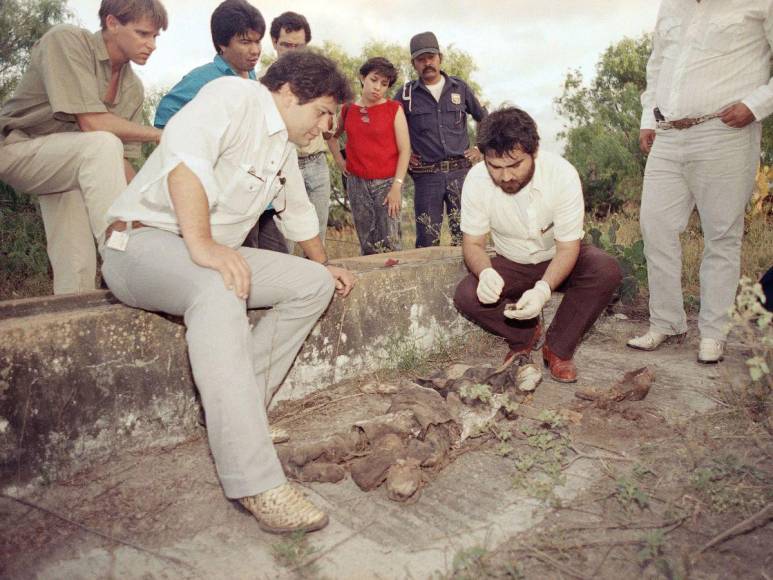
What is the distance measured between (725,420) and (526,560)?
4.73ft

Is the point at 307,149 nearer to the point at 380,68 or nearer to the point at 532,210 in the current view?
the point at 380,68

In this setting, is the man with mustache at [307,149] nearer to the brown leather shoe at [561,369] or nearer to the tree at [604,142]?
the brown leather shoe at [561,369]

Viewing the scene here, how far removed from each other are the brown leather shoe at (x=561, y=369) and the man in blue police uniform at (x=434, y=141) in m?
1.80

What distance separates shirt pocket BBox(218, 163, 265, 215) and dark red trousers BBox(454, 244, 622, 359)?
4.91 ft

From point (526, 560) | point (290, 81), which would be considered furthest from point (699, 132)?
point (526, 560)

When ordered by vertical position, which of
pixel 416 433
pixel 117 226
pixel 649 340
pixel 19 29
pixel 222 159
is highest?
pixel 19 29

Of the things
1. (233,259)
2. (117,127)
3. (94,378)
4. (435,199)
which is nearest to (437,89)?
(435,199)

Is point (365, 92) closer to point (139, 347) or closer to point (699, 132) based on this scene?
point (699, 132)

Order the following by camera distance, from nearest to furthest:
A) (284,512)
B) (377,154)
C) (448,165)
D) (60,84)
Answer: (284,512)
(60,84)
(377,154)
(448,165)

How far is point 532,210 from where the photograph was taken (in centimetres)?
361

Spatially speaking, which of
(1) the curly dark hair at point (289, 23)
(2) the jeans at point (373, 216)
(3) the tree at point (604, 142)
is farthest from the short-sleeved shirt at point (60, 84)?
(3) the tree at point (604, 142)

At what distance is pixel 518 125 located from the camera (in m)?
3.36

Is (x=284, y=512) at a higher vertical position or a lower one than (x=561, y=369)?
higher

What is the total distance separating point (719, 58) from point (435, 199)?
7.25 ft
